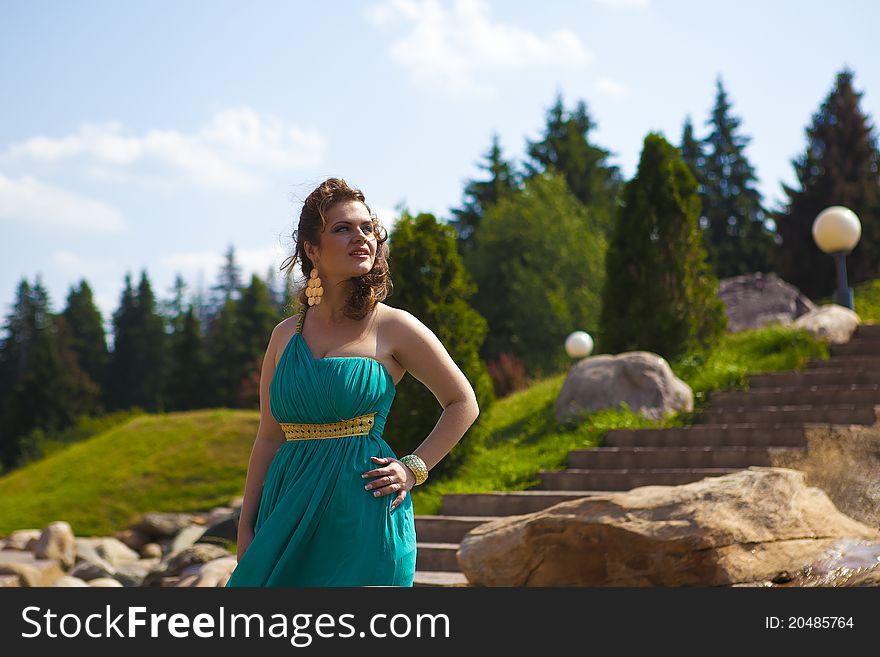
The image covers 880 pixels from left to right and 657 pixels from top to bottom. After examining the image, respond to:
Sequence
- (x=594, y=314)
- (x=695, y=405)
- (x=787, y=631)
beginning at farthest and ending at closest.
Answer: (x=594, y=314)
(x=695, y=405)
(x=787, y=631)

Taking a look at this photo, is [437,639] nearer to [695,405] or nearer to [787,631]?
[787,631]

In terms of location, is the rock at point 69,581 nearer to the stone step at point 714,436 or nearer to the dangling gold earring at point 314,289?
the stone step at point 714,436

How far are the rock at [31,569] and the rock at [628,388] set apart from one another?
776 centimetres

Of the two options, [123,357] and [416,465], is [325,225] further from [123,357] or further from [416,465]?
[123,357]

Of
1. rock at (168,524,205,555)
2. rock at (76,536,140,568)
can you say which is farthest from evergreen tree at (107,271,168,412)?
rock at (168,524,205,555)

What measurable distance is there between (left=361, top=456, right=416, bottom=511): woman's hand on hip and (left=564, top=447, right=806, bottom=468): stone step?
6.39 m

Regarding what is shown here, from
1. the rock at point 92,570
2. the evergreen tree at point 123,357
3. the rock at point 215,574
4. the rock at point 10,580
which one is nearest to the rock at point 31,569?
the rock at point 10,580

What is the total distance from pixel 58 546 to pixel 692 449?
35.6 ft

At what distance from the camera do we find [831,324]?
1177 centimetres

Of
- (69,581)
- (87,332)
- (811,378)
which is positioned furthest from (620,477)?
(87,332)

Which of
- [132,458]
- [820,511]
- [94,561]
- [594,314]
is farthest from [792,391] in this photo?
[594,314]

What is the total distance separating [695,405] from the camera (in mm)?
10656

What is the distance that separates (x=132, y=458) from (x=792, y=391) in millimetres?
15279

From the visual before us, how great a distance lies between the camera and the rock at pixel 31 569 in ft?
42.6
